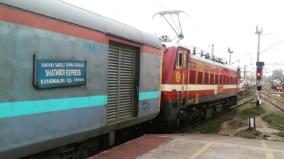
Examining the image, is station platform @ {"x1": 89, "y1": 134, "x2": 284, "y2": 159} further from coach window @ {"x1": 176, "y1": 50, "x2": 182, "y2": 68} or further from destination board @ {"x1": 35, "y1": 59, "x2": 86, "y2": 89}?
coach window @ {"x1": 176, "y1": 50, "x2": 182, "y2": 68}

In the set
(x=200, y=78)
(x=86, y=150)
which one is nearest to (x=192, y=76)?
(x=200, y=78)

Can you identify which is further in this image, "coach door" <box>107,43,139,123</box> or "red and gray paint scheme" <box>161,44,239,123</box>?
"red and gray paint scheme" <box>161,44,239,123</box>

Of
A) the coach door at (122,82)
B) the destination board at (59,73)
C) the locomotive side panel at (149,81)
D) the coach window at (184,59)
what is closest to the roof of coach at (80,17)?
the coach door at (122,82)

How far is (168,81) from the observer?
472 inches

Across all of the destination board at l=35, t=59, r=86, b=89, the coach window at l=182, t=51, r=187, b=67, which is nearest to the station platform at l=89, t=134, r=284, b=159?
the destination board at l=35, t=59, r=86, b=89

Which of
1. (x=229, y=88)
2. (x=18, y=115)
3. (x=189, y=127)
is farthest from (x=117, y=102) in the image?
(x=229, y=88)

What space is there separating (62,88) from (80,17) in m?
1.26

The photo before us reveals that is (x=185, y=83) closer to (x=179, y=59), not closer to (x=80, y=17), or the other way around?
(x=179, y=59)

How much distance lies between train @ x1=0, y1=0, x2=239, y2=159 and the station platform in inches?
20.1

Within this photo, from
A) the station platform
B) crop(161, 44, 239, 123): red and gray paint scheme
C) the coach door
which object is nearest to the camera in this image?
the coach door

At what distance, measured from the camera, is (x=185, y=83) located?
44.9 ft

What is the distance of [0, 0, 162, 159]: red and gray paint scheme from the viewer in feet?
16.9

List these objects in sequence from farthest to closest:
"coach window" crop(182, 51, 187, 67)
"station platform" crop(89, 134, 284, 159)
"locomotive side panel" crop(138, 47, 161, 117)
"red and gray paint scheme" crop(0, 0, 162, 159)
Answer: "coach window" crop(182, 51, 187, 67)
"locomotive side panel" crop(138, 47, 161, 117)
"station platform" crop(89, 134, 284, 159)
"red and gray paint scheme" crop(0, 0, 162, 159)

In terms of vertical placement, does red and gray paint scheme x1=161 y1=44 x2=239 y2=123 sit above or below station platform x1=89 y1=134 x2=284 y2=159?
above
